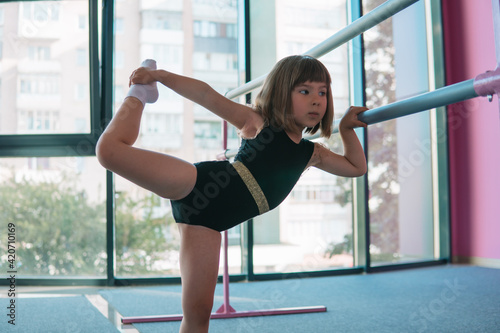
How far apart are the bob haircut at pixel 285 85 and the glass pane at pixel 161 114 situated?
1884mm

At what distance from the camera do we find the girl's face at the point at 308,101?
1293mm

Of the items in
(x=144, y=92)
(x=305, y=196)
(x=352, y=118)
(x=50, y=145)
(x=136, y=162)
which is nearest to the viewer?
(x=136, y=162)

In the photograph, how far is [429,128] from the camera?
3838mm

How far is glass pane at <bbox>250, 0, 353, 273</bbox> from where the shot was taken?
334 centimetres

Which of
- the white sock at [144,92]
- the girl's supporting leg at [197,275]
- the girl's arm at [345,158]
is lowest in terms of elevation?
the girl's supporting leg at [197,275]

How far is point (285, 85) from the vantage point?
130cm

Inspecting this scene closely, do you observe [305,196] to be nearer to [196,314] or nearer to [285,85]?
[285,85]

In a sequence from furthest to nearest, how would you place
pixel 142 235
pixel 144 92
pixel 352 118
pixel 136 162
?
pixel 142 235 → pixel 352 118 → pixel 144 92 → pixel 136 162

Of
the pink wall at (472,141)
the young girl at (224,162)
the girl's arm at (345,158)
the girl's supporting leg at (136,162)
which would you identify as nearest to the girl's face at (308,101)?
the young girl at (224,162)

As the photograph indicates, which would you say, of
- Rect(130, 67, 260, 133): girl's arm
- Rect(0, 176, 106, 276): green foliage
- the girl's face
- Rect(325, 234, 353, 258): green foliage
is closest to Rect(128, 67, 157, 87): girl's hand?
Rect(130, 67, 260, 133): girl's arm

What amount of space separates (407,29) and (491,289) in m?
2.11

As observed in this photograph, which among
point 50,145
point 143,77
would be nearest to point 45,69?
point 50,145

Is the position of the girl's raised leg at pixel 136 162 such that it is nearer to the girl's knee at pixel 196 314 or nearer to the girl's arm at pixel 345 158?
the girl's knee at pixel 196 314

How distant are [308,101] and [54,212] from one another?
2.30 m
